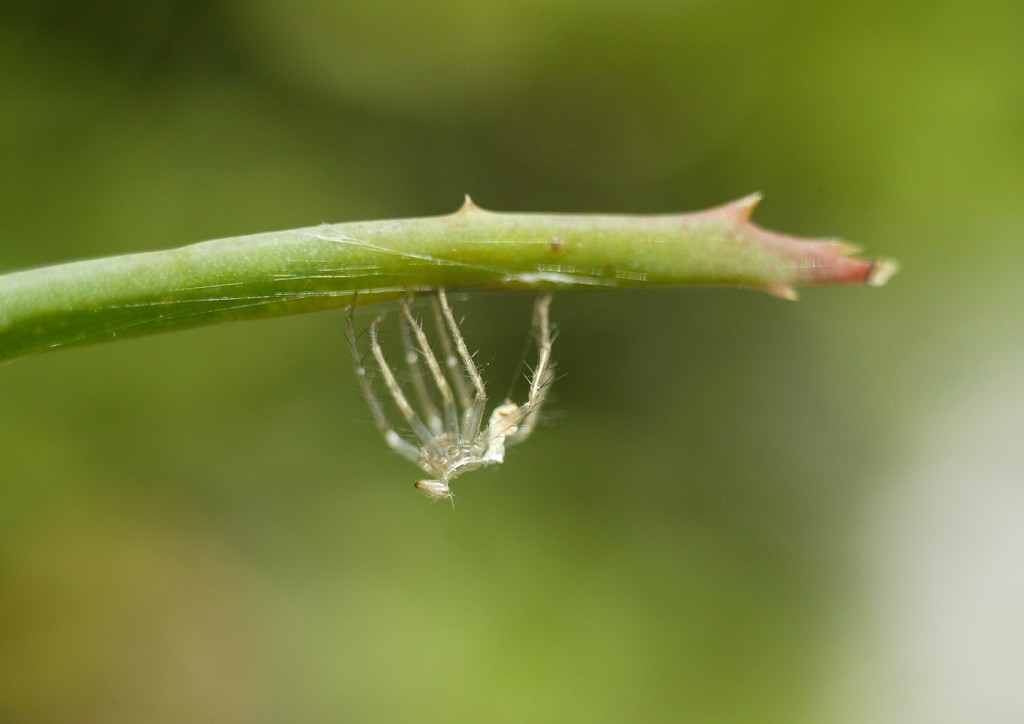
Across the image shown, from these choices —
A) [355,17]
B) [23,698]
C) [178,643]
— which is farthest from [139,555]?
[355,17]

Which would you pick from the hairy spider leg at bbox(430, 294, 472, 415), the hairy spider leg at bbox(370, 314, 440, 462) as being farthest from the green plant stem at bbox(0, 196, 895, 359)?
the hairy spider leg at bbox(370, 314, 440, 462)

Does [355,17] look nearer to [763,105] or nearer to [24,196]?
[24,196]

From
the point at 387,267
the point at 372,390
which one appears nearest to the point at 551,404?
the point at 372,390

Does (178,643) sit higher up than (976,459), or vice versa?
(976,459)

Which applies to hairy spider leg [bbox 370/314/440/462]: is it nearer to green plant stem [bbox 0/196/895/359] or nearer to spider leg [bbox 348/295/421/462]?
spider leg [bbox 348/295/421/462]

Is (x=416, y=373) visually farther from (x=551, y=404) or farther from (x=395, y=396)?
(x=551, y=404)

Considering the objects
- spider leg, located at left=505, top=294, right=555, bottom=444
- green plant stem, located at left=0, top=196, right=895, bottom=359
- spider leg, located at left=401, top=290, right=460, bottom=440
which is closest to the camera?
green plant stem, located at left=0, top=196, right=895, bottom=359
